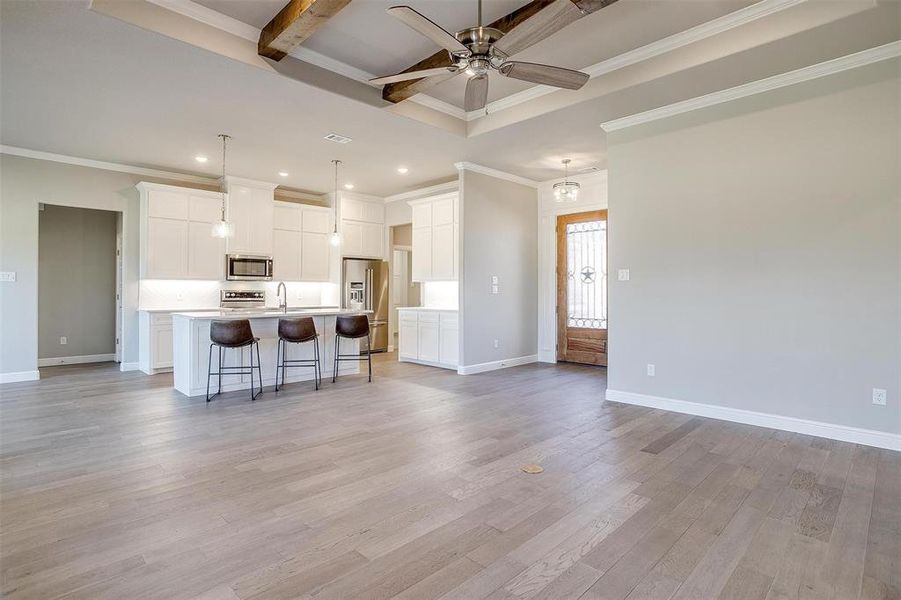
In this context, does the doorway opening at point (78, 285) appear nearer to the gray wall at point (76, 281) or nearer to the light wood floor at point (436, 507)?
the gray wall at point (76, 281)

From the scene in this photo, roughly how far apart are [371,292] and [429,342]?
6.17ft

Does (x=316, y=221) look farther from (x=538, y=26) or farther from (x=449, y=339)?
(x=538, y=26)

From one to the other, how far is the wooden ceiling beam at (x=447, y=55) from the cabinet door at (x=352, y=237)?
158 inches

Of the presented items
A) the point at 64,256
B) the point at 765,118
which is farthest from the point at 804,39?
the point at 64,256

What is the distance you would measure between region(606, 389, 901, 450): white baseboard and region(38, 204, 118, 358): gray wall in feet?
26.0

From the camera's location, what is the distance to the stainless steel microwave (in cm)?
715

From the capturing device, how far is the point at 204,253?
6.91m

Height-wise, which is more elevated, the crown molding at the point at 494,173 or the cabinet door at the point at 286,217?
the crown molding at the point at 494,173

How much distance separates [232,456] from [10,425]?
229 centimetres

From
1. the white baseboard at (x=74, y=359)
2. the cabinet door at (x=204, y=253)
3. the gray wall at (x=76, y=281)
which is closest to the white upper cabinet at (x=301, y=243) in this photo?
the cabinet door at (x=204, y=253)

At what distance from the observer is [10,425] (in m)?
3.88

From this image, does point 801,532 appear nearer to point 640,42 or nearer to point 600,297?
point 640,42

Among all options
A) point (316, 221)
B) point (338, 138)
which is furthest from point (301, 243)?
point (338, 138)

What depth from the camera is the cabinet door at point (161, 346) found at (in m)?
6.36
